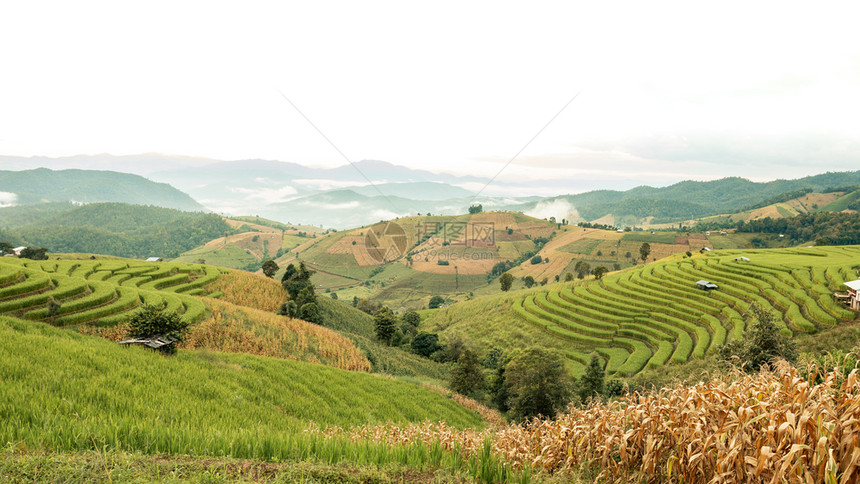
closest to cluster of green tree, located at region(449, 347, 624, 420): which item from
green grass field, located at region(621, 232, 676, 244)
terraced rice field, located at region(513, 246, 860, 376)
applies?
terraced rice field, located at region(513, 246, 860, 376)

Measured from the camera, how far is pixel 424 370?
A: 127ft

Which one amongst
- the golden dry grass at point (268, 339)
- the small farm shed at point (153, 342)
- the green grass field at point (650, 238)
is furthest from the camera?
the green grass field at point (650, 238)

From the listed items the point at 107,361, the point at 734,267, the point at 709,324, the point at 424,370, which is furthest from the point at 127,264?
the point at 734,267

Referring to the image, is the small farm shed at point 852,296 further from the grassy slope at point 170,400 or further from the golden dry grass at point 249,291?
the golden dry grass at point 249,291

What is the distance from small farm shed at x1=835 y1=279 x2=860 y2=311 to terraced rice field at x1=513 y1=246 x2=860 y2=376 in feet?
2.59

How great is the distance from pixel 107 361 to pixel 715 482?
14.9 m

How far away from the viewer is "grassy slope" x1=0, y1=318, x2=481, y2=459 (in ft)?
16.7

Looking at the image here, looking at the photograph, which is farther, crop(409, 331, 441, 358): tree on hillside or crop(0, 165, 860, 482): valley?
crop(409, 331, 441, 358): tree on hillside

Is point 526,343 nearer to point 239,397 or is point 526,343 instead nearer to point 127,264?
point 239,397

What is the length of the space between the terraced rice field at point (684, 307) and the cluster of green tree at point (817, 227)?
103 m

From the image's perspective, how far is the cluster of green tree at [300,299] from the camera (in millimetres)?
42750

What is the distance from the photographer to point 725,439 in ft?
12.5

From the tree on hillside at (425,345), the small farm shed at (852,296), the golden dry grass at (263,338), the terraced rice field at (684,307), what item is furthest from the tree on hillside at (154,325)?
the small farm shed at (852,296)

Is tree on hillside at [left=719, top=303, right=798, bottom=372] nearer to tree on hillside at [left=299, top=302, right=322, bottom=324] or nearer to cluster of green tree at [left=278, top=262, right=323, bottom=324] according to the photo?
tree on hillside at [left=299, top=302, right=322, bottom=324]
